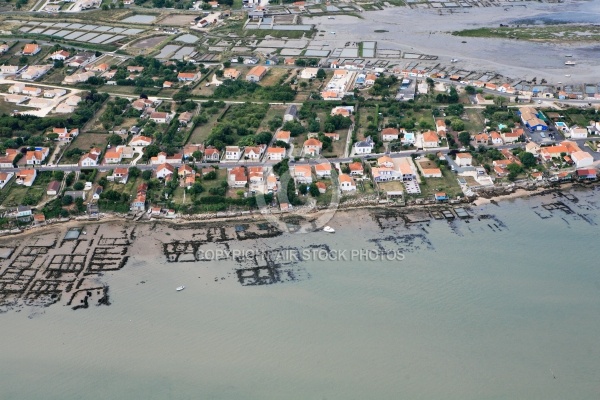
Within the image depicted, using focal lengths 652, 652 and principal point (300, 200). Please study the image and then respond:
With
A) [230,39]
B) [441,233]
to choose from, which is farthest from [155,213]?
[230,39]

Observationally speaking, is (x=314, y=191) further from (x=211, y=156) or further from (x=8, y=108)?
(x=8, y=108)

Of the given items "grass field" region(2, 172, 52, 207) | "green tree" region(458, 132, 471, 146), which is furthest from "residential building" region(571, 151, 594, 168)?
"grass field" region(2, 172, 52, 207)

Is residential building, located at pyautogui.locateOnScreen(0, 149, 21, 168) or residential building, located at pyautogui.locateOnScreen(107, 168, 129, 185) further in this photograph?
A: residential building, located at pyautogui.locateOnScreen(0, 149, 21, 168)

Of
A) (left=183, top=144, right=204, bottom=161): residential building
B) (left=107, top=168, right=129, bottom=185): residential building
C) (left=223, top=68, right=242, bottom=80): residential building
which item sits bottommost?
(left=107, top=168, right=129, bottom=185): residential building

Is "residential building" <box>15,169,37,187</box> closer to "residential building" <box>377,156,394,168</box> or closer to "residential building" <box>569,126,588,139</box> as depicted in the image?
"residential building" <box>377,156,394,168</box>

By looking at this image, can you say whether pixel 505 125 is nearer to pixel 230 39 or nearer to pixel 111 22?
pixel 230 39

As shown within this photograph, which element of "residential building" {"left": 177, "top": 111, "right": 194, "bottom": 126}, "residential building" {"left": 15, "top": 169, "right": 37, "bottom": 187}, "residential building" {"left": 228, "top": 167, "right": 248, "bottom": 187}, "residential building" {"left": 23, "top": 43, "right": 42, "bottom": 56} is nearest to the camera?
"residential building" {"left": 228, "top": 167, "right": 248, "bottom": 187}
